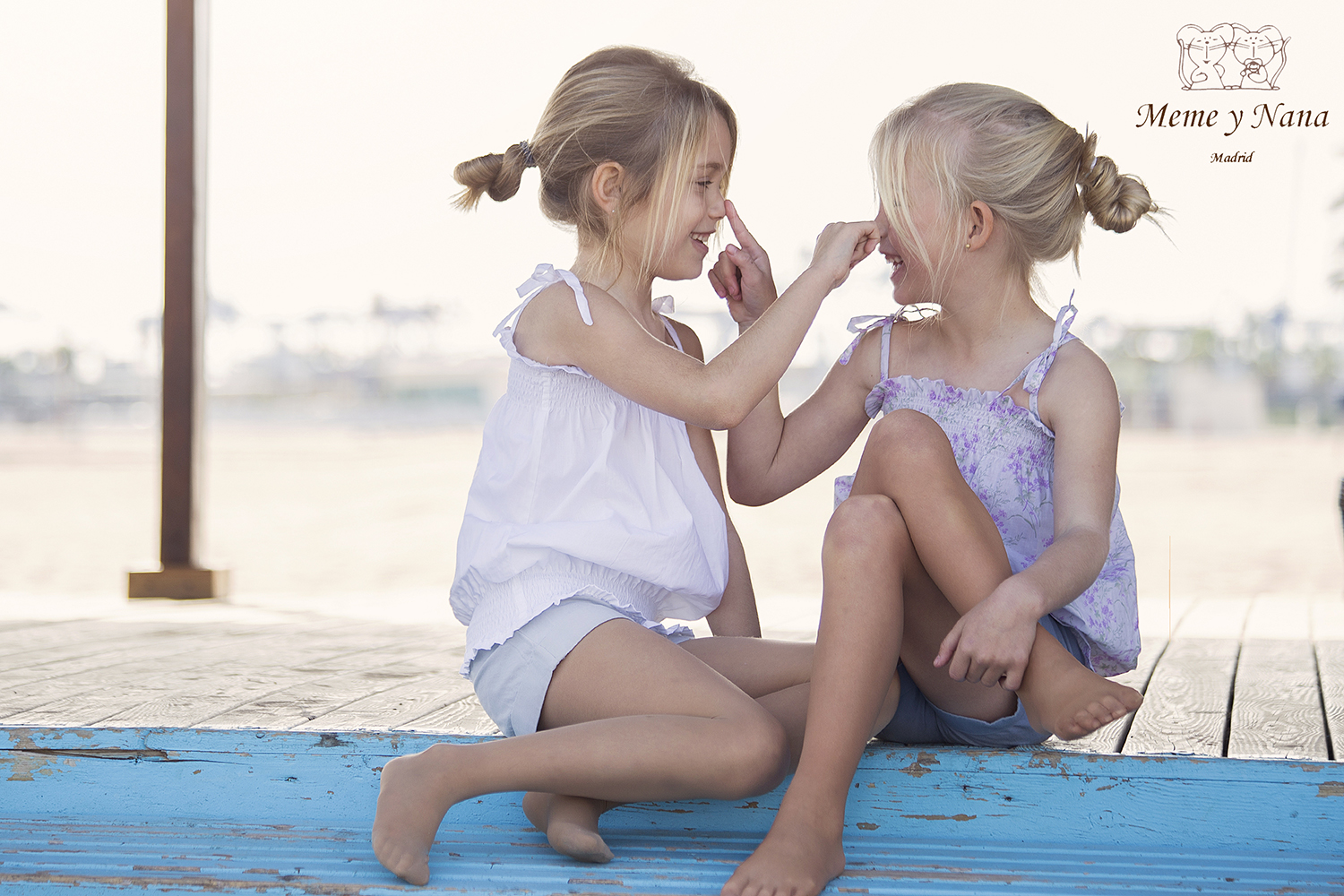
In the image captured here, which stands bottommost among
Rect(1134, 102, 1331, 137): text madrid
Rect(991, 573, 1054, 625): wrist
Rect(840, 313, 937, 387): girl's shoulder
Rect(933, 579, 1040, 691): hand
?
Rect(933, 579, 1040, 691): hand

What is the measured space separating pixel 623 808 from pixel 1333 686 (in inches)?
48.2

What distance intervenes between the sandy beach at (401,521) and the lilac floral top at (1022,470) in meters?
0.51

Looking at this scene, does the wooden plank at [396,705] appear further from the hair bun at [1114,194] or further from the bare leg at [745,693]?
the hair bun at [1114,194]

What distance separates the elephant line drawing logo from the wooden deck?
1590mm

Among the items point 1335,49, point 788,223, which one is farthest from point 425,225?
point 1335,49

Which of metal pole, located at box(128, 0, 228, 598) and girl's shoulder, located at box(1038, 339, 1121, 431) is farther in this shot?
metal pole, located at box(128, 0, 228, 598)

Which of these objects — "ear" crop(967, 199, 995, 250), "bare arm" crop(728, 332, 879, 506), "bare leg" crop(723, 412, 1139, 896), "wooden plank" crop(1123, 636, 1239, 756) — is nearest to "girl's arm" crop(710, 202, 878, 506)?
"bare arm" crop(728, 332, 879, 506)

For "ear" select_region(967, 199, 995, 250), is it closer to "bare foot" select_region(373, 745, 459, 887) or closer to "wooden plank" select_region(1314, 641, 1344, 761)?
"wooden plank" select_region(1314, 641, 1344, 761)

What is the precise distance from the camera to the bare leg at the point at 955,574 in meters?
1.18

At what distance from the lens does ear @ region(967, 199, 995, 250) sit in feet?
5.18

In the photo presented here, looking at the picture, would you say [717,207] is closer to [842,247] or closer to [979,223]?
[842,247]

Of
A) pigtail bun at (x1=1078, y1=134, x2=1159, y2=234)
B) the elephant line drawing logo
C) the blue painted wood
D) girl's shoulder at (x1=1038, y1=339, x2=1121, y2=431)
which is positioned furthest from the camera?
the elephant line drawing logo

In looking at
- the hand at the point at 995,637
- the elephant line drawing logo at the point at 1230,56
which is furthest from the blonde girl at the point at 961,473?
the elephant line drawing logo at the point at 1230,56

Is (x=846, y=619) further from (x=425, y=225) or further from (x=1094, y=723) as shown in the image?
(x=425, y=225)
